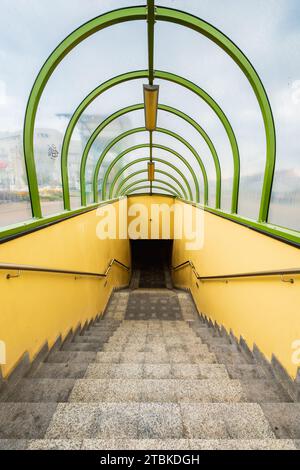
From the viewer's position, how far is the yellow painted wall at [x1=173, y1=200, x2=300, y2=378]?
226 cm

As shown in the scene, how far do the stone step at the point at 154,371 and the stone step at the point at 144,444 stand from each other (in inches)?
37.8

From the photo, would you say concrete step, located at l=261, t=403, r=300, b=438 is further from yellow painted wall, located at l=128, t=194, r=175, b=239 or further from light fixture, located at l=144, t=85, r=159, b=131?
yellow painted wall, located at l=128, t=194, r=175, b=239

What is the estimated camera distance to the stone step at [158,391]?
1.97 m

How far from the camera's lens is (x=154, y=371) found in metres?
2.48

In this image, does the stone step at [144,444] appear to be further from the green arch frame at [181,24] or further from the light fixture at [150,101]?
the light fixture at [150,101]

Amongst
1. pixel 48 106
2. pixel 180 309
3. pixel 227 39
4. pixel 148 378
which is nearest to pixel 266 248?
pixel 148 378

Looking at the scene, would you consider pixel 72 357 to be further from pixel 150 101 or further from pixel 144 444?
pixel 150 101

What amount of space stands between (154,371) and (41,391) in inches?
40.4

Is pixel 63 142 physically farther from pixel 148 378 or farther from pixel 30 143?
pixel 148 378

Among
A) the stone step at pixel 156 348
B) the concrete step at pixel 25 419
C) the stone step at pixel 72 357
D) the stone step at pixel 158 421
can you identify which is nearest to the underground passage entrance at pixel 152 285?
the stone step at pixel 156 348

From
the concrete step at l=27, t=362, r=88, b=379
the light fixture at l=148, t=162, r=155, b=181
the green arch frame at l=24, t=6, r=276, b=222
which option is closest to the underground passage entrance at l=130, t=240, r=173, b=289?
the light fixture at l=148, t=162, r=155, b=181

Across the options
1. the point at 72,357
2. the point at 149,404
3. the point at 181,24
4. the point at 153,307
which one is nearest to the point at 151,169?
the point at 153,307

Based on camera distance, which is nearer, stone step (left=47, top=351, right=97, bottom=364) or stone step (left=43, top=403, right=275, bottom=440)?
stone step (left=43, top=403, right=275, bottom=440)

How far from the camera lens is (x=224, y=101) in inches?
154
